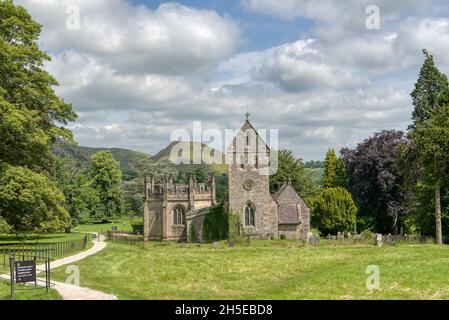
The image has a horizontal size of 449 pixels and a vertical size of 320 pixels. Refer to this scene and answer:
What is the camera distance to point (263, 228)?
153 feet

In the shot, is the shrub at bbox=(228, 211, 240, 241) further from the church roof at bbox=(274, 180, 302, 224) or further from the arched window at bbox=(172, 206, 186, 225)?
the arched window at bbox=(172, 206, 186, 225)

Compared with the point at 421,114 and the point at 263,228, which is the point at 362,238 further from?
the point at 421,114

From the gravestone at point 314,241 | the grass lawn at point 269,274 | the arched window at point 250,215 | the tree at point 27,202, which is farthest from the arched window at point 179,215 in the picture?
the tree at point 27,202

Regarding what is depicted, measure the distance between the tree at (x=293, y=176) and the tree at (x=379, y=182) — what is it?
1614 cm

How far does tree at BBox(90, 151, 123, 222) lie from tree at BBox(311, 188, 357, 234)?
1590 inches

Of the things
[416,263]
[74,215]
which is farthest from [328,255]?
[74,215]

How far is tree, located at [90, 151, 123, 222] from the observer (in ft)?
274

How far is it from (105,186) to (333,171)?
123ft

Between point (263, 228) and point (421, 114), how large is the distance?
764 inches

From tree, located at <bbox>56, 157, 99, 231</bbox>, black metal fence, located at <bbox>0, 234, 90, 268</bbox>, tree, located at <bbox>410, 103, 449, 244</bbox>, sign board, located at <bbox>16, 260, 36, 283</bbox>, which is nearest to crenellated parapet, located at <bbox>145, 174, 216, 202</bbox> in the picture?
tree, located at <bbox>56, 157, 99, 231</bbox>

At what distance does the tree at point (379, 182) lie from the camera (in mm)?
53375

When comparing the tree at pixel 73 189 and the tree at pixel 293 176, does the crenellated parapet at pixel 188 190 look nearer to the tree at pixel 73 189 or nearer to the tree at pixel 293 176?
the tree at pixel 73 189

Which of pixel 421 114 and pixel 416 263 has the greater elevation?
pixel 421 114

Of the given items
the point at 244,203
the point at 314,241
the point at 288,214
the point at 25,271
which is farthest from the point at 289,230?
the point at 25,271
